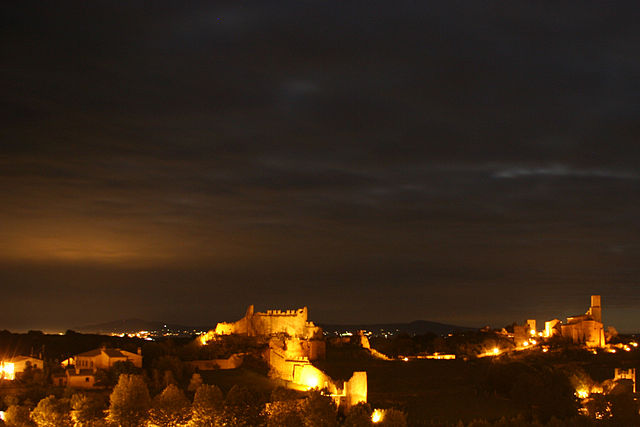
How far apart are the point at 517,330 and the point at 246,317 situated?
40.4m

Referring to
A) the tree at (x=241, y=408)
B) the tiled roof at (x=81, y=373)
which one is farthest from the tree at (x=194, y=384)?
the tiled roof at (x=81, y=373)

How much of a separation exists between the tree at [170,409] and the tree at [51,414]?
458 cm

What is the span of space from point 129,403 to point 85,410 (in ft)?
7.76

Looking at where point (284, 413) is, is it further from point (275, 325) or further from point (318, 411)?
point (275, 325)

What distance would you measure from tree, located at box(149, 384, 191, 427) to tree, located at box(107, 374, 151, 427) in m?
0.53

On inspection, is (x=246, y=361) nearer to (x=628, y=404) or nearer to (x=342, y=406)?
(x=342, y=406)

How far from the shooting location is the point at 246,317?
72750mm

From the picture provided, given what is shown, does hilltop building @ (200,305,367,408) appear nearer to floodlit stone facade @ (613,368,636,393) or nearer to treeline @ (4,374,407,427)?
treeline @ (4,374,407,427)

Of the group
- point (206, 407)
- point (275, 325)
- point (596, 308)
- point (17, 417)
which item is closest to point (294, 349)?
point (275, 325)

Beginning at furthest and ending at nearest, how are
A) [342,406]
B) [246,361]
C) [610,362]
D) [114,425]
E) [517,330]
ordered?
[517,330], [610,362], [246,361], [342,406], [114,425]

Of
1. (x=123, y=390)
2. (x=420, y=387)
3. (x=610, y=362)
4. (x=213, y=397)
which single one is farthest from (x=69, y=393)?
(x=610, y=362)

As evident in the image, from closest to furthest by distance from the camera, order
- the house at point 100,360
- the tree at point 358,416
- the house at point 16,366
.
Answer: the tree at point 358,416, the house at point 100,360, the house at point 16,366

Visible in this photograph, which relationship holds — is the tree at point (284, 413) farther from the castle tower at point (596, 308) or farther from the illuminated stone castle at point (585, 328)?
the castle tower at point (596, 308)

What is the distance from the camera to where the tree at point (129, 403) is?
43438 mm
